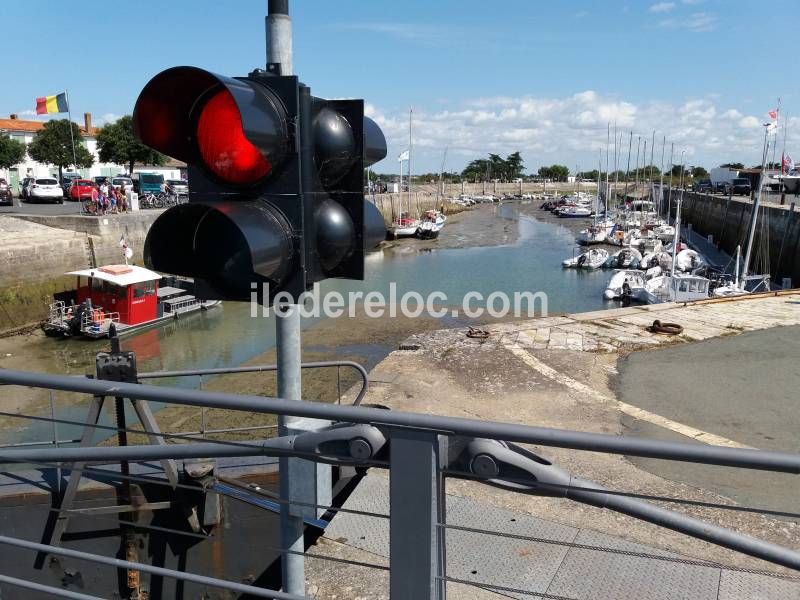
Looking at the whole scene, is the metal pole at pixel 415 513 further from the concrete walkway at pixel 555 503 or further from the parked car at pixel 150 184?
the parked car at pixel 150 184

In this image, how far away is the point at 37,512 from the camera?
468 centimetres

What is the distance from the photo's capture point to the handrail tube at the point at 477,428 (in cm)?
155

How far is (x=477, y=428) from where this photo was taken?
67.6 inches

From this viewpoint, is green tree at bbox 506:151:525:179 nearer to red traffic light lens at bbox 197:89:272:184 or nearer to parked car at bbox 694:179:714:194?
parked car at bbox 694:179:714:194

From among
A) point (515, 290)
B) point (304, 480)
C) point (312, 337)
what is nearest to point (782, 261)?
point (515, 290)

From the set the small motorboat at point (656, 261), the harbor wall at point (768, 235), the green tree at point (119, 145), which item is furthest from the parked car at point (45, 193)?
the harbor wall at point (768, 235)

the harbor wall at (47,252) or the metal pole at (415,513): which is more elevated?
the metal pole at (415,513)

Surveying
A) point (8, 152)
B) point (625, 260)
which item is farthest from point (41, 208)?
point (625, 260)

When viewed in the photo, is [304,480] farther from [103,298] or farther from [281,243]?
[103,298]

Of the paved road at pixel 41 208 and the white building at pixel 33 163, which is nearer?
the paved road at pixel 41 208

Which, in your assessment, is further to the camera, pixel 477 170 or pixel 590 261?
pixel 477 170

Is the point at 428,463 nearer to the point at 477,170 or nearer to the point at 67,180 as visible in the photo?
the point at 67,180

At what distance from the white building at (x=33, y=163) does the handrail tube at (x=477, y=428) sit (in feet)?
207

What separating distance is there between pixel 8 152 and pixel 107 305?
37.5m
